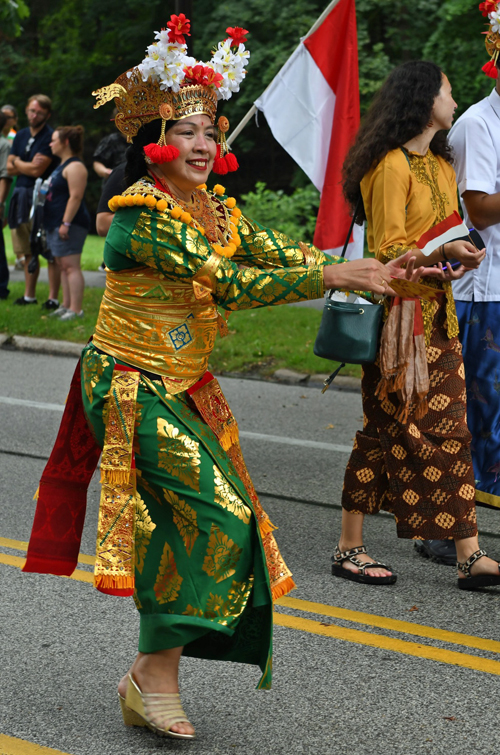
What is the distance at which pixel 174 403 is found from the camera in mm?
2998

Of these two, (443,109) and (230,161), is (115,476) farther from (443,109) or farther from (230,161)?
(443,109)

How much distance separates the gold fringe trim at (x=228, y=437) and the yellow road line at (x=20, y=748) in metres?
0.97

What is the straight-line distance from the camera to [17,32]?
14.0 m

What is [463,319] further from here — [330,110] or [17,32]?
[17,32]

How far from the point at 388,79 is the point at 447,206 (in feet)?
1.90

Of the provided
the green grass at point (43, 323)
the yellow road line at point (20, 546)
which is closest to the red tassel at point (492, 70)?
the yellow road line at point (20, 546)

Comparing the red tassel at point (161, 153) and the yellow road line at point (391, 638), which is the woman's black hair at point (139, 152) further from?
the yellow road line at point (391, 638)

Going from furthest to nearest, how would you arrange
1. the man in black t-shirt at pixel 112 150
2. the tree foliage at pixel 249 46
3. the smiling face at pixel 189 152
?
the tree foliage at pixel 249 46 < the man in black t-shirt at pixel 112 150 < the smiling face at pixel 189 152

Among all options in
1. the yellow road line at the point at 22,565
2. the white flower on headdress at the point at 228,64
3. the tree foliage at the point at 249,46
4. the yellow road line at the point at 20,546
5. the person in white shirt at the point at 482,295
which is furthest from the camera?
the tree foliage at the point at 249,46

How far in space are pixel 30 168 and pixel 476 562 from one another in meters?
8.76

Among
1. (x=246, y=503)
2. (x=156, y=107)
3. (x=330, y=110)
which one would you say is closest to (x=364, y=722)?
(x=246, y=503)

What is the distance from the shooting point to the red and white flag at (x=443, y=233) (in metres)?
3.71

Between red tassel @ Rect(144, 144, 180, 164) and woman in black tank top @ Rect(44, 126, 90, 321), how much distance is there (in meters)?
7.55

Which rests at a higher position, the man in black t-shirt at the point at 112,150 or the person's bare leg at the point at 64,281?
the man in black t-shirt at the point at 112,150
